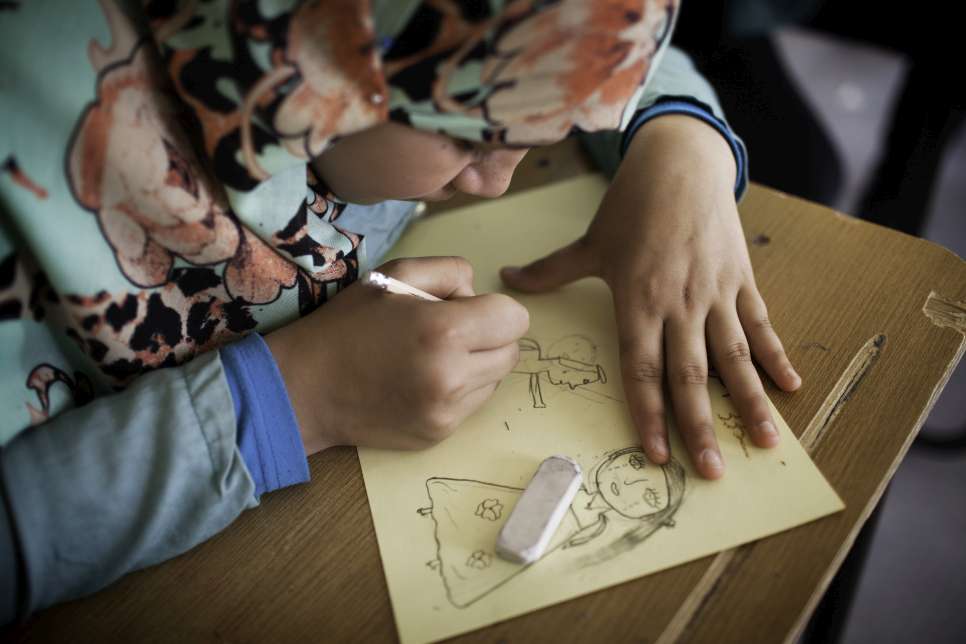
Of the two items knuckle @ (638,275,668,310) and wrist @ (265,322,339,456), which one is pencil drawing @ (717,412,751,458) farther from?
wrist @ (265,322,339,456)

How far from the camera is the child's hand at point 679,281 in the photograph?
0.51 meters

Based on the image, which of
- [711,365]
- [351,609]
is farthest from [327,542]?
[711,365]

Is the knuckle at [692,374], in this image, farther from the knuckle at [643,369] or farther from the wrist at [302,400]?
the wrist at [302,400]

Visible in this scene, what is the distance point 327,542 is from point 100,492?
14cm

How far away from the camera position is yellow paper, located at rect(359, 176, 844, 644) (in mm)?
439

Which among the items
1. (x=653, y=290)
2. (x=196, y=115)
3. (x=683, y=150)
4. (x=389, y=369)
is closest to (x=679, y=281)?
(x=653, y=290)

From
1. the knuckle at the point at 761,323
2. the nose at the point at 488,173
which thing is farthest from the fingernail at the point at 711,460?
the nose at the point at 488,173

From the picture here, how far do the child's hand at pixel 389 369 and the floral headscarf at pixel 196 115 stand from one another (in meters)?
0.08

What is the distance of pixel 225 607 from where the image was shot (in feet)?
1.47

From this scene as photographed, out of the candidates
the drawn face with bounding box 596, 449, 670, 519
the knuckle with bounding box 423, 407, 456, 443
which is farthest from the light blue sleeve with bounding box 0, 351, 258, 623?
the drawn face with bounding box 596, 449, 670, 519

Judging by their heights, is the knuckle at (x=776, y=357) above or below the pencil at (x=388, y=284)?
below

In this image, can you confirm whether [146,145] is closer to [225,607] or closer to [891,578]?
[225,607]

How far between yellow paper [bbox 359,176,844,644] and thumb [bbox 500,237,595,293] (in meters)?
0.05

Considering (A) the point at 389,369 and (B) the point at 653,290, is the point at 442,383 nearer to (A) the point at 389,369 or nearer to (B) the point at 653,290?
(A) the point at 389,369
